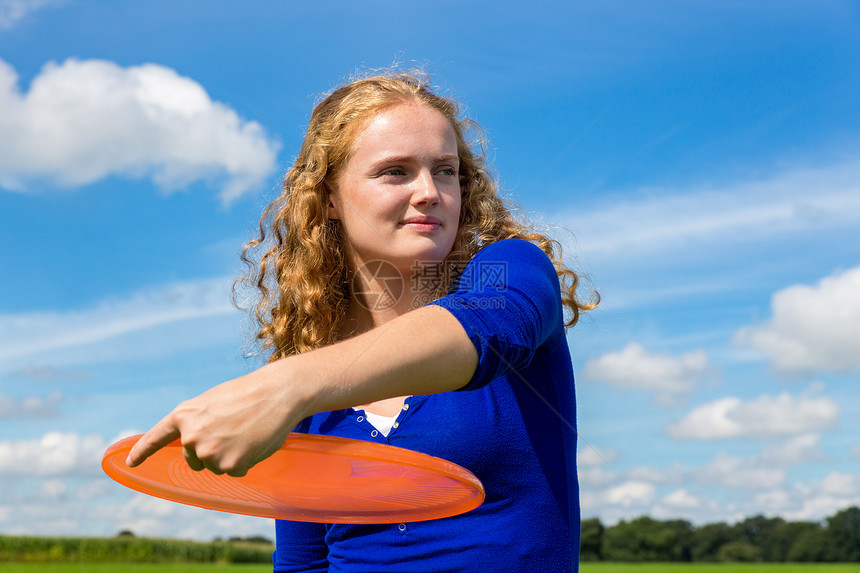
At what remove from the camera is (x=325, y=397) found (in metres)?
1.65

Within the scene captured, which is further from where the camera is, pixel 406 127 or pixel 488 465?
pixel 406 127

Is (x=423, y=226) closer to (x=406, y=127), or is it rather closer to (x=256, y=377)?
(x=406, y=127)

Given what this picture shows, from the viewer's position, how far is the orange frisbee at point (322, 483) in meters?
2.24

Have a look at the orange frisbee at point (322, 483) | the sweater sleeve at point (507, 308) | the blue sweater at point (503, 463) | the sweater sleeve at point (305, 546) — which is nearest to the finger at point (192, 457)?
the orange frisbee at point (322, 483)

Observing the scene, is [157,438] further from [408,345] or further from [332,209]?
[332,209]

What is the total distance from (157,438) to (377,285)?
6.71ft

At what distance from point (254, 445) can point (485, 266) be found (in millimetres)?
1116

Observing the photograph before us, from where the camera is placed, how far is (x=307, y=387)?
161 centimetres

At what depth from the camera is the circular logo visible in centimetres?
356

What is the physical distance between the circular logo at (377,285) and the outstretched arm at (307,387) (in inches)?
67.6

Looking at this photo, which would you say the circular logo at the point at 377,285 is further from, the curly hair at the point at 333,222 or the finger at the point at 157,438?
the finger at the point at 157,438

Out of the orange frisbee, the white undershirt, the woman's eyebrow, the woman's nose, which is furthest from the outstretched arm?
the woman's eyebrow

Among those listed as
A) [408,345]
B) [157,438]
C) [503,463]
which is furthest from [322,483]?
[408,345]

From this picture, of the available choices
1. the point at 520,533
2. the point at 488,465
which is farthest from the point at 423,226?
the point at 520,533
